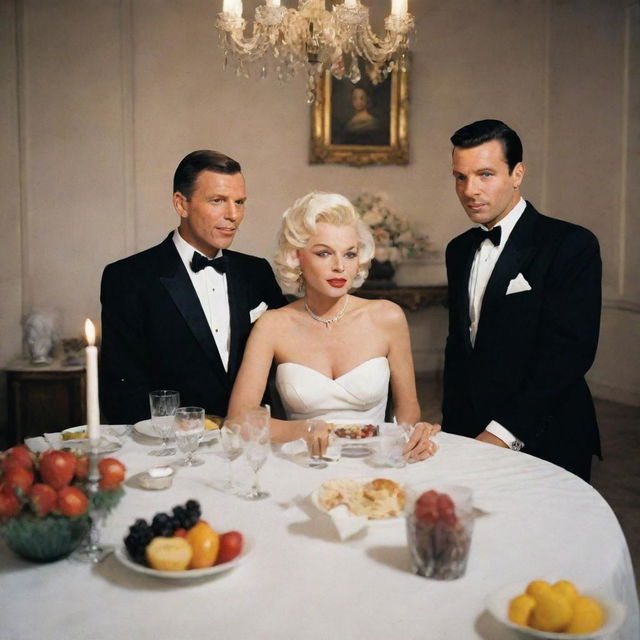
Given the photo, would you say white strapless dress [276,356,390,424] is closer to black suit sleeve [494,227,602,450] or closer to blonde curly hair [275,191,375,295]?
blonde curly hair [275,191,375,295]

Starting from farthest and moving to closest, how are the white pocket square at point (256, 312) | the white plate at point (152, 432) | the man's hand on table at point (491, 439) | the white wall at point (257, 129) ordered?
the white wall at point (257, 129) < the white pocket square at point (256, 312) < the man's hand on table at point (491, 439) < the white plate at point (152, 432)

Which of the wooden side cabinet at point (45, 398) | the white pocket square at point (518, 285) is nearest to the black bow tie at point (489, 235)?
the white pocket square at point (518, 285)

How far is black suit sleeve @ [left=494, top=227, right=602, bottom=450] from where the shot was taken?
9.47 ft

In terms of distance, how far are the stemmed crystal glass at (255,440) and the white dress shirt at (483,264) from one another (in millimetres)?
1372

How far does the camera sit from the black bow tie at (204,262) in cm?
313

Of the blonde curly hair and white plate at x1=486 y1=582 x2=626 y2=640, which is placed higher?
the blonde curly hair

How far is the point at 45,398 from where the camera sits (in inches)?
221

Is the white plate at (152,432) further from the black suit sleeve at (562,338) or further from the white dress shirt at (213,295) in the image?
the black suit sleeve at (562,338)

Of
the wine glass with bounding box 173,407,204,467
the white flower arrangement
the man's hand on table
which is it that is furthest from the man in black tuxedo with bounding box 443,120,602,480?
the white flower arrangement

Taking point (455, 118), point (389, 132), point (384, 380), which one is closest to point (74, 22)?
point (389, 132)

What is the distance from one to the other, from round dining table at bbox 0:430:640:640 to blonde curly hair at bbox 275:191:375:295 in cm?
107

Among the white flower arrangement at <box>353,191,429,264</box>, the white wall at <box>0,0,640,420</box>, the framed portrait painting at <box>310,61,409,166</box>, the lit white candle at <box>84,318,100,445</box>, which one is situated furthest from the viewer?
the framed portrait painting at <box>310,61,409,166</box>

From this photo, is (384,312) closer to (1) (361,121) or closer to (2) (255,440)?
(2) (255,440)

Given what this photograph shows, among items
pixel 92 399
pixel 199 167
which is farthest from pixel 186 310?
pixel 92 399
